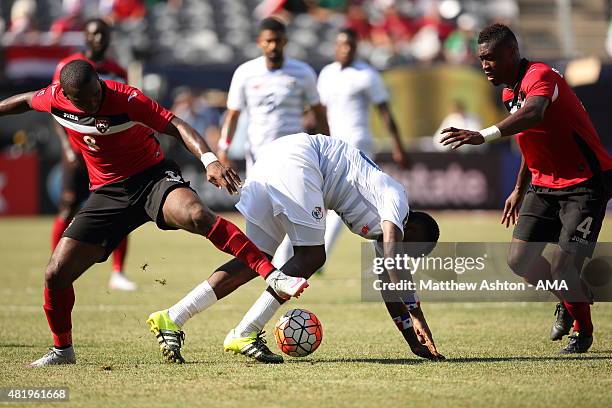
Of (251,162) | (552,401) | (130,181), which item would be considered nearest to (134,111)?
(130,181)

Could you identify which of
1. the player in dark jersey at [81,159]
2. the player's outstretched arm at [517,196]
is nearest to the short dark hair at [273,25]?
the player in dark jersey at [81,159]

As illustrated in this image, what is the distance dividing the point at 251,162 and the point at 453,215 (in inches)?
524

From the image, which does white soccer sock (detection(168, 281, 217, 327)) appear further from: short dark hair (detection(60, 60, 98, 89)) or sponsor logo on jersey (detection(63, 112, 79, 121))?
short dark hair (detection(60, 60, 98, 89))

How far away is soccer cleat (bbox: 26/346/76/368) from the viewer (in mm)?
7645

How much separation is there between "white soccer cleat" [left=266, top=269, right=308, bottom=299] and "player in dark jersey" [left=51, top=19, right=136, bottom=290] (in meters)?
4.72

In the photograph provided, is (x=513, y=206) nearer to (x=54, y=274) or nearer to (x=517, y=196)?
(x=517, y=196)

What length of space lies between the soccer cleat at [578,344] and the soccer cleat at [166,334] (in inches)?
115

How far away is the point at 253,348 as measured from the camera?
770 centimetres

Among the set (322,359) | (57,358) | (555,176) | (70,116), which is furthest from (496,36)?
(57,358)

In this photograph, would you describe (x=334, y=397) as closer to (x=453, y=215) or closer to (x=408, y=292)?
(x=408, y=292)

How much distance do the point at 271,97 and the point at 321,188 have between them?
3835mm

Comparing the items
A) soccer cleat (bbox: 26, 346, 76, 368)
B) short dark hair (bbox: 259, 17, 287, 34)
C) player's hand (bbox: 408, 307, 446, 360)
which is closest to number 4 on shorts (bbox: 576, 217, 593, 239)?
player's hand (bbox: 408, 307, 446, 360)

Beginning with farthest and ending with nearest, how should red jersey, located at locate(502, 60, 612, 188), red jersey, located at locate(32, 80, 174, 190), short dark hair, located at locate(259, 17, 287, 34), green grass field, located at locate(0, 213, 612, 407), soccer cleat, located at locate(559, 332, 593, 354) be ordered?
1. short dark hair, located at locate(259, 17, 287, 34)
2. soccer cleat, located at locate(559, 332, 593, 354)
3. red jersey, located at locate(502, 60, 612, 188)
4. red jersey, located at locate(32, 80, 174, 190)
5. green grass field, located at locate(0, 213, 612, 407)

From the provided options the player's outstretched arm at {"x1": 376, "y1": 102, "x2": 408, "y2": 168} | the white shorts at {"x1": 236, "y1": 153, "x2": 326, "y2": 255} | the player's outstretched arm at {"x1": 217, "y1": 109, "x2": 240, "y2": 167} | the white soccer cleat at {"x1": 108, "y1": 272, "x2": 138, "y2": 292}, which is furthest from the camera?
the player's outstretched arm at {"x1": 376, "y1": 102, "x2": 408, "y2": 168}
